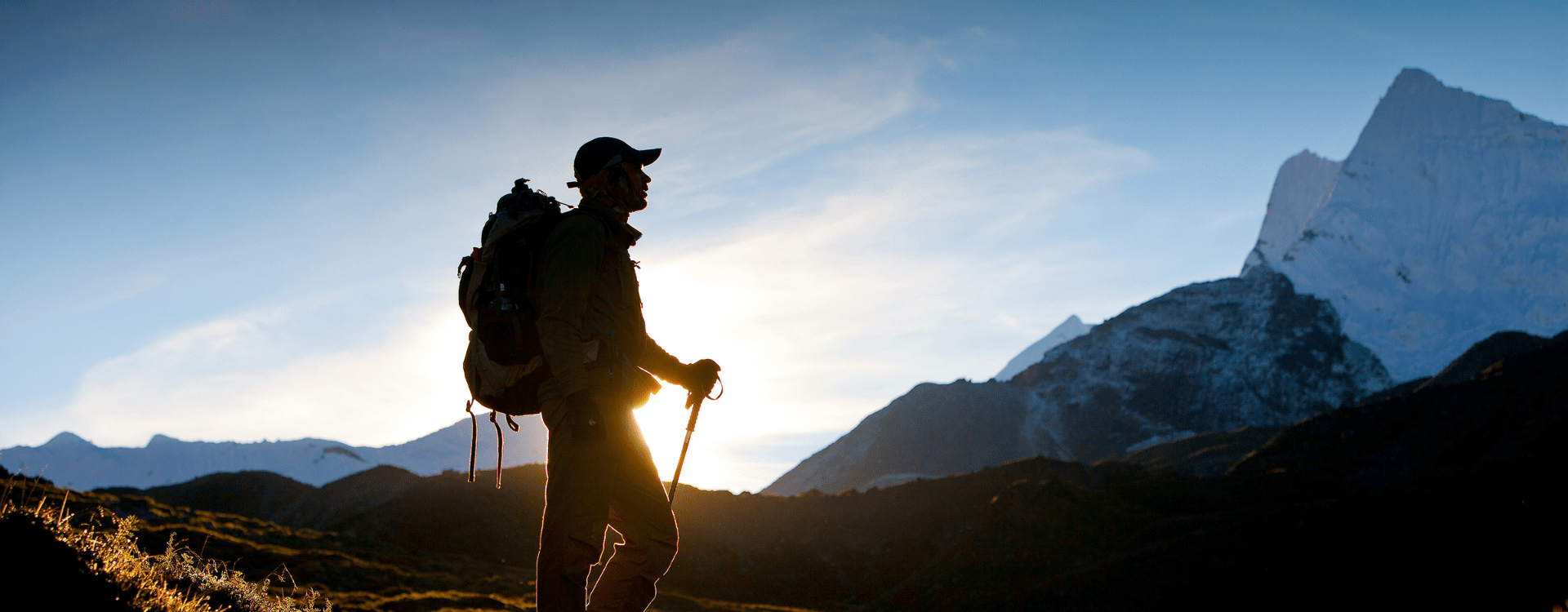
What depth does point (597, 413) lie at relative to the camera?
3852 millimetres

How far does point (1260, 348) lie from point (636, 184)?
197017mm

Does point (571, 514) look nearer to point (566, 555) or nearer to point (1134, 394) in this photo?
point (566, 555)

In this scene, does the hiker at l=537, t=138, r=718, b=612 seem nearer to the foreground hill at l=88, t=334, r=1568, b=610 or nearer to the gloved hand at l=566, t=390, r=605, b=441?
the gloved hand at l=566, t=390, r=605, b=441

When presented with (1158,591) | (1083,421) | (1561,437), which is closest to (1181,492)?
(1561,437)

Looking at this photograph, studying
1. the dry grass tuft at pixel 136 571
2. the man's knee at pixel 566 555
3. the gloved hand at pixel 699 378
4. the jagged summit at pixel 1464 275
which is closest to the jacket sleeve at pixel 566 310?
the man's knee at pixel 566 555

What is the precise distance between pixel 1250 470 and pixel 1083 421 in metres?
86.4

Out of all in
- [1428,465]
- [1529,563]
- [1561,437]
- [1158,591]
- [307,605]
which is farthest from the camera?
[1428,465]

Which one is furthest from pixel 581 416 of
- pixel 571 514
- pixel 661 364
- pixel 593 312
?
pixel 661 364

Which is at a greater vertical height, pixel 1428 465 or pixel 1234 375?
pixel 1234 375

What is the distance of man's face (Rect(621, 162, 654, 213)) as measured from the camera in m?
4.60

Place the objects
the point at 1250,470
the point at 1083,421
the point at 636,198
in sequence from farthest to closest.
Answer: the point at 1083,421 < the point at 1250,470 < the point at 636,198

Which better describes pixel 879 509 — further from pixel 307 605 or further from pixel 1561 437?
pixel 307 605

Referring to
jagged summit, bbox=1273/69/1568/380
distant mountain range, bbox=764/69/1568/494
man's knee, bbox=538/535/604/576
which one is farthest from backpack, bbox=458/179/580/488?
jagged summit, bbox=1273/69/1568/380

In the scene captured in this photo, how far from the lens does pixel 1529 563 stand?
25641mm
